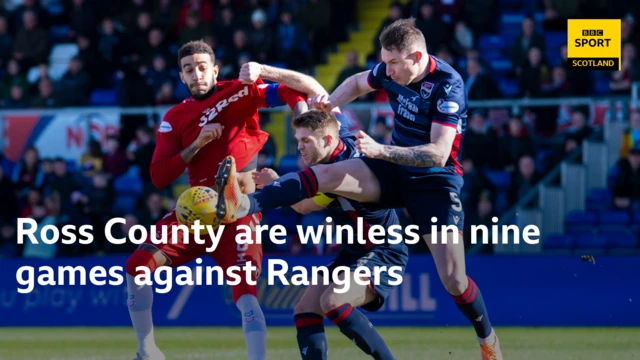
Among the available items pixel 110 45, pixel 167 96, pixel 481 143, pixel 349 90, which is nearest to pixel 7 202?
pixel 167 96

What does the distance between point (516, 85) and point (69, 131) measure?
7.57m

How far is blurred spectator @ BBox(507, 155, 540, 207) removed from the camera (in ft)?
52.3

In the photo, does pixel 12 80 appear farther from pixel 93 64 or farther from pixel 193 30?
pixel 193 30

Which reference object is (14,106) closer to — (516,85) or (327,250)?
(327,250)

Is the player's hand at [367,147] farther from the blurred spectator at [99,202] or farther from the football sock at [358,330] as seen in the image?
the blurred spectator at [99,202]

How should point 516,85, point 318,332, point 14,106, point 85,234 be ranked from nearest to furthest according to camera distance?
point 318,332 < point 85,234 < point 516,85 < point 14,106

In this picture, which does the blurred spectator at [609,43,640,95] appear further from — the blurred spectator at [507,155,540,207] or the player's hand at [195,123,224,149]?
the player's hand at [195,123,224,149]

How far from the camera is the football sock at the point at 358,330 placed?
24.8ft

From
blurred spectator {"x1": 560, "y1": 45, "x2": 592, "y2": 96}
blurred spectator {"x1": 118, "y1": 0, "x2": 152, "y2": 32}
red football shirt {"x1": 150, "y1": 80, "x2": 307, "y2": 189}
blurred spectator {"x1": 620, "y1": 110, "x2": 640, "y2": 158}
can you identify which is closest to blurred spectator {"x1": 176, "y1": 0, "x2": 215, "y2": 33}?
blurred spectator {"x1": 118, "y1": 0, "x2": 152, "y2": 32}

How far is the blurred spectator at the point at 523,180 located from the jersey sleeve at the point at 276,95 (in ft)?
25.6

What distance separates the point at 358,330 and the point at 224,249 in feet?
4.87

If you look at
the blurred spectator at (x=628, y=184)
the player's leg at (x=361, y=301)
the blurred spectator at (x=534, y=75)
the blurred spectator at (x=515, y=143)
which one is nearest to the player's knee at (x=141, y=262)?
the player's leg at (x=361, y=301)

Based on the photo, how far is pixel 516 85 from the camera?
1794cm

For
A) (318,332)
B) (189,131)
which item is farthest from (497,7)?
(318,332)
